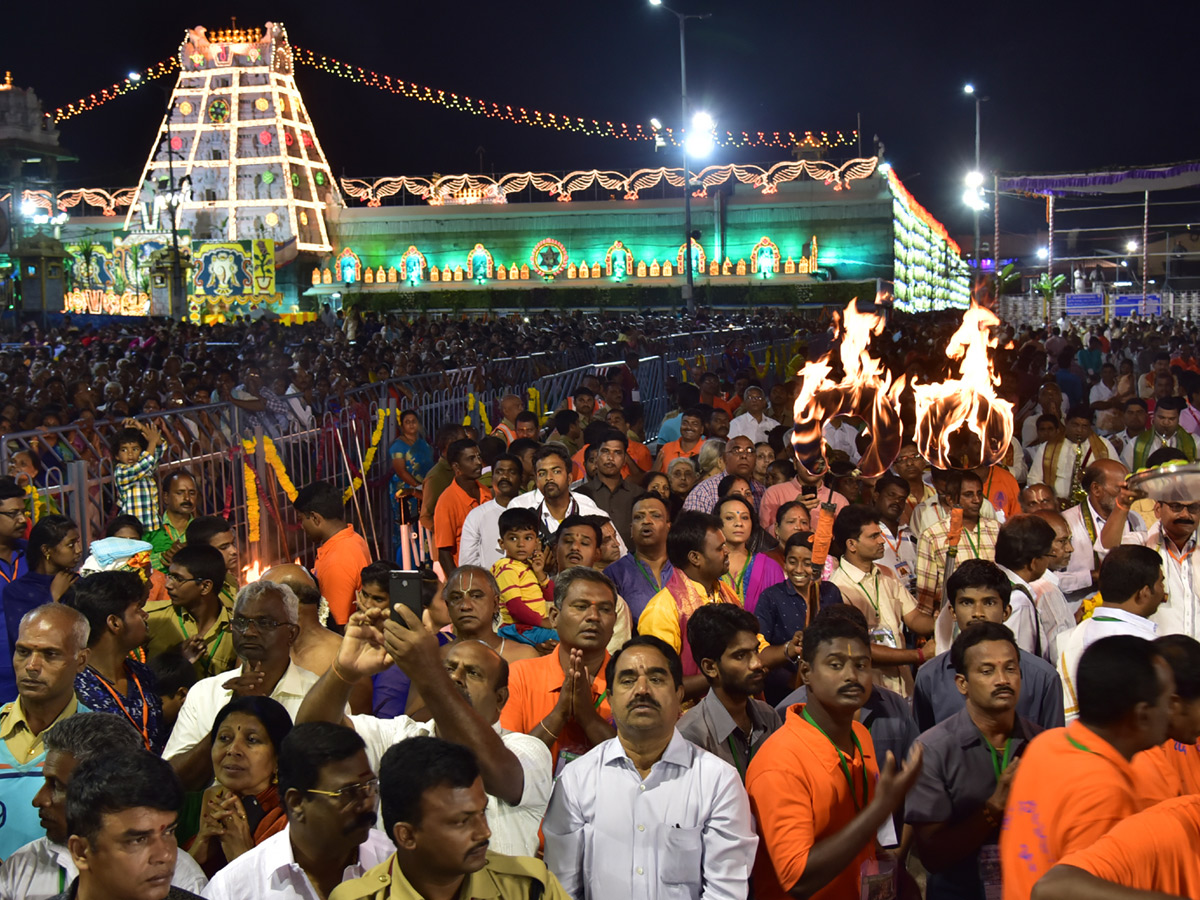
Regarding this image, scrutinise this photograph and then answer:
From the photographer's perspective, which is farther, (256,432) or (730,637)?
(256,432)

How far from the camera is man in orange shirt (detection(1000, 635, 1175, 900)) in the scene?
3.10 metres

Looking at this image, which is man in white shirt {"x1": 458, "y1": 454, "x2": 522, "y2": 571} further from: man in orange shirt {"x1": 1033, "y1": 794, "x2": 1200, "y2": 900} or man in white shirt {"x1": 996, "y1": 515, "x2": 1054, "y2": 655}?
man in orange shirt {"x1": 1033, "y1": 794, "x2": 1200, "y2": 900}

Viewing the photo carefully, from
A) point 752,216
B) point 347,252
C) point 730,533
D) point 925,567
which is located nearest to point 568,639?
point 730,533

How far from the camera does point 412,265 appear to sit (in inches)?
2586

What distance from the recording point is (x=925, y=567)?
650 cm

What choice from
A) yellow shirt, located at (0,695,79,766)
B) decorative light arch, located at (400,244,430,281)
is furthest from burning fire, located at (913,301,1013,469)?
decorative light arch, located at (400,244,430,281)

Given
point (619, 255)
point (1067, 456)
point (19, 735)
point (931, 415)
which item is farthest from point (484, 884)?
point (619, 255)

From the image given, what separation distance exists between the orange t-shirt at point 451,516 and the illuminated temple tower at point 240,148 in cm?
5970

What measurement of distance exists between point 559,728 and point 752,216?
190 ft

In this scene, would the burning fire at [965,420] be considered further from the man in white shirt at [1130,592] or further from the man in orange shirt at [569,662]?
the man in orange shirt at [569,662]

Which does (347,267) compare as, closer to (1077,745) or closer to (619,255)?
(619,255)

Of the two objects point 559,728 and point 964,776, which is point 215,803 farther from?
point 964,776

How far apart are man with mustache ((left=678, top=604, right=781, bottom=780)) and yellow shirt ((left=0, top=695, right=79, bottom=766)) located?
206cm

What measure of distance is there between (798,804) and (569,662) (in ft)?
3.05
